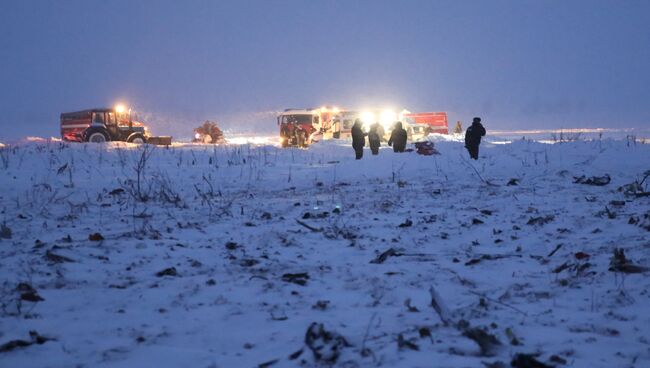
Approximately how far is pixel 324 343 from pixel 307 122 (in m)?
27.2

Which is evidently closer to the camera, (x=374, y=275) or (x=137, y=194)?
(x=374, y=275)

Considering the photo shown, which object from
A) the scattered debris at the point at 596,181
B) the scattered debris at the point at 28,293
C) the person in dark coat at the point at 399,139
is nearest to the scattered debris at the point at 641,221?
the scattered debris at the point at 596,181

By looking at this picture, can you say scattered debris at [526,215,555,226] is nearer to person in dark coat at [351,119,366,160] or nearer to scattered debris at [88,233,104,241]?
scattered debris at [88,233,104,241]

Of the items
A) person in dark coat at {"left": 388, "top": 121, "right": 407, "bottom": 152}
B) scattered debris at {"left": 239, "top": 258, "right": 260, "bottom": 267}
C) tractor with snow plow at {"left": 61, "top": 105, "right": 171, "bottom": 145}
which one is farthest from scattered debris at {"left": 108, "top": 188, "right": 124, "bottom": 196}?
tractor with snow plow at {"left": 61, "top": 105, "right": 171, "bottom": 145}

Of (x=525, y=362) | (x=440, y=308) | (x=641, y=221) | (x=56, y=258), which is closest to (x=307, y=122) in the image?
(x=641, y=221)

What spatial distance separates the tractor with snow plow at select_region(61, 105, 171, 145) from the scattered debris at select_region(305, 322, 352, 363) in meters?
22.0

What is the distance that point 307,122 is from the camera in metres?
29.3

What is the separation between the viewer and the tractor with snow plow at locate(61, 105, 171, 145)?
73.4ft

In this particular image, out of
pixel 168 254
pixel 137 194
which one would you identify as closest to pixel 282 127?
pixel 137 194

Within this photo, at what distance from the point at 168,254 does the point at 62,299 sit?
119 centimetres

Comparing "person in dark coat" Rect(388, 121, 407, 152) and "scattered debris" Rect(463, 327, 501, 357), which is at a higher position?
A: "person in dark coat" Rect(388, 121, 407, 152)

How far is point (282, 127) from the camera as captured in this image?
2827 cm

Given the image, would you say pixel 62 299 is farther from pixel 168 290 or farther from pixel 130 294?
pixel 168 290

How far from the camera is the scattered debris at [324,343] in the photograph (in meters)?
2.36
